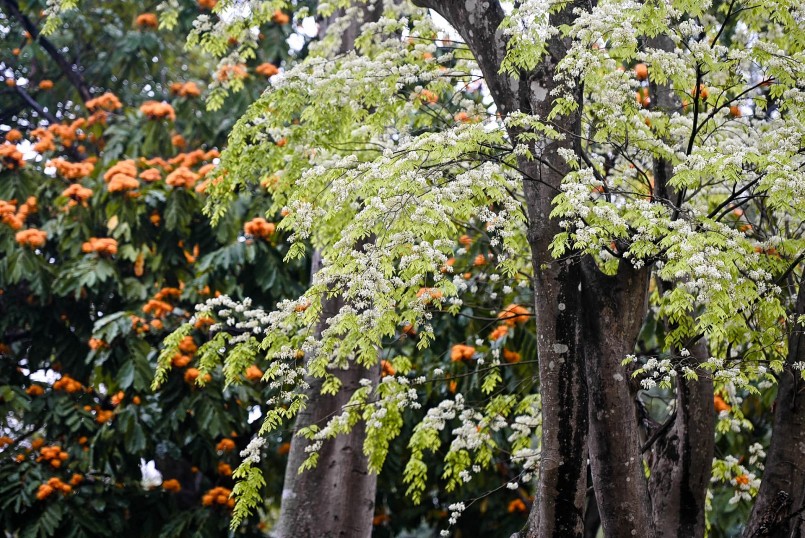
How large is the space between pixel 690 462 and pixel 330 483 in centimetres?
247

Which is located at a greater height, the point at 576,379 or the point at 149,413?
the point at 149,413

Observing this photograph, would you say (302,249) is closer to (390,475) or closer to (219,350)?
(219,350)

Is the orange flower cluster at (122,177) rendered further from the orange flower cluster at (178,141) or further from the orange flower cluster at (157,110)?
the orange flower cluster at (178,141)

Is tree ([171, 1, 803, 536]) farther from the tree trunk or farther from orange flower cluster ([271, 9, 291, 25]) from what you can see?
orange flower cluster ([271, 9, 291, 25])

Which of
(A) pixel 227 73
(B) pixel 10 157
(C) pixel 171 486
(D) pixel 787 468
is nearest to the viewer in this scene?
(D) pixel 787 468

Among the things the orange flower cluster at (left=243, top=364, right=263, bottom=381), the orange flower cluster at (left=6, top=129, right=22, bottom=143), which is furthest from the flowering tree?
Result: the orange flower cluster at (left=6, top=129, right=22, bottom=143)

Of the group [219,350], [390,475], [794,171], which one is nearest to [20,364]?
[390,475]

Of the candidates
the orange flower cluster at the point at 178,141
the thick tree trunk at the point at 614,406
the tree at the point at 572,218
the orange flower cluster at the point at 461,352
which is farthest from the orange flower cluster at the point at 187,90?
the thick tree trunk at the point at 614,406

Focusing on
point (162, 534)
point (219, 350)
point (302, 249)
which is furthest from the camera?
point (162, 534)

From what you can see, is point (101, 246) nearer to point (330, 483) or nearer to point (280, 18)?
point (330, 483)

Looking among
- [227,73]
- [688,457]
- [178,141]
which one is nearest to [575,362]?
[688,457]

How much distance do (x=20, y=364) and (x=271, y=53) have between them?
14.2 feet

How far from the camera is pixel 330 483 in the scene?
6.77m

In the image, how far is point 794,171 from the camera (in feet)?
15.1
